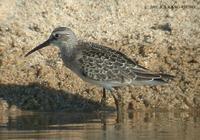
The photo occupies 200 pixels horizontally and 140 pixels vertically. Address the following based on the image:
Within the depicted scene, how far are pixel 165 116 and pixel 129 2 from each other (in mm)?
3983

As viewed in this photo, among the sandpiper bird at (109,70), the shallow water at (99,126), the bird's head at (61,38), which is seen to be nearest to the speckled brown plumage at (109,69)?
the sandpiper bird at (109,70)

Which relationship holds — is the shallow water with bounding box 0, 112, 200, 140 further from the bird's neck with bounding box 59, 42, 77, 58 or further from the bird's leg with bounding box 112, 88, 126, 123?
the bird's neck with bounding box 59, 42, 77, 58

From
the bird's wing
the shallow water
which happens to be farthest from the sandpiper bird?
the shallow water

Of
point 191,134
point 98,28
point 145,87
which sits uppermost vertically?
point 98,28

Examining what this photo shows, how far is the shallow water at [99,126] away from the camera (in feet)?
42.8

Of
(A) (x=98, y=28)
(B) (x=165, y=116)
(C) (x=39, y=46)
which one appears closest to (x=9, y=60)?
(C) (x=39, y=46)

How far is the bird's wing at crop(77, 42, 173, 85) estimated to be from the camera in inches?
611

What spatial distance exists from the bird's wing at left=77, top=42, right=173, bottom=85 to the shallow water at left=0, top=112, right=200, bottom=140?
621mm

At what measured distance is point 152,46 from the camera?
1695 centimetres

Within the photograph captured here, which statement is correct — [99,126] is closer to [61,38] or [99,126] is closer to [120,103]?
[120,103]

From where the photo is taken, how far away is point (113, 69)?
1558cm

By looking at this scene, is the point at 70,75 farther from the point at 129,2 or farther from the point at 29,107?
the point at 129,2

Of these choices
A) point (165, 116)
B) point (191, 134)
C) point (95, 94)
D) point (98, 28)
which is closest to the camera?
point (191, 134)

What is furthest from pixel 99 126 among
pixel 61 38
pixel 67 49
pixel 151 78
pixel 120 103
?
pixel 61 38
